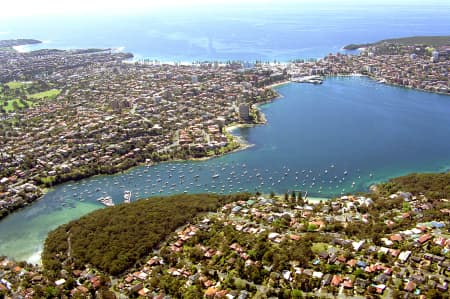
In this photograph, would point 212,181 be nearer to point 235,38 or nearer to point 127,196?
point 127,196

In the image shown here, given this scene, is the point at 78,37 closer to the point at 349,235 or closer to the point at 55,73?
the point at 55,73

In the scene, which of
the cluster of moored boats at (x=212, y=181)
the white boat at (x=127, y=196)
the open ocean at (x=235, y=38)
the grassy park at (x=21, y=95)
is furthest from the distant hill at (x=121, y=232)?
the open ocean at (x=235, y=38)

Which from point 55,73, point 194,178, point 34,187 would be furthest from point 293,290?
point 55,73

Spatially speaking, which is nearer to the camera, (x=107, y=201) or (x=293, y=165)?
(x=107, y=201)

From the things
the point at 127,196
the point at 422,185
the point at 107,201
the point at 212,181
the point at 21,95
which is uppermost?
the point at 21,95

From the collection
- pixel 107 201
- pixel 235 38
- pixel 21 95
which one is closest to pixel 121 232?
pixel 107 201

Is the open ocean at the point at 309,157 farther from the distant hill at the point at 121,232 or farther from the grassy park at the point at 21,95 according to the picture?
the grassy park at the point at 21,95

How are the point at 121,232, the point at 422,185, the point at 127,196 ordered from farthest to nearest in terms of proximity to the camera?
1. the point at 127,196
2. the point at 422,185
3. the point at 121,232
